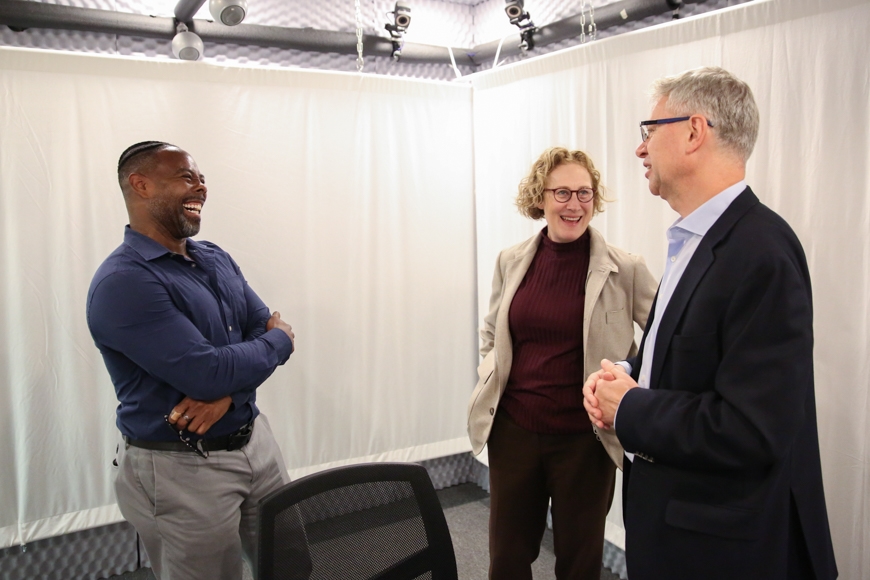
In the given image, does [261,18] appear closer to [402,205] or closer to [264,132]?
[264,132]

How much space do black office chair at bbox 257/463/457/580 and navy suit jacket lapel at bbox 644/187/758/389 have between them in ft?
2.09

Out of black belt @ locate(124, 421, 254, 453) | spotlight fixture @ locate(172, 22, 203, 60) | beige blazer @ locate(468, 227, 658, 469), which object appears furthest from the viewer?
spotlight fixture @ locate(172, 22, 203, 60)

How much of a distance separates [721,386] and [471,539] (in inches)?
98.7

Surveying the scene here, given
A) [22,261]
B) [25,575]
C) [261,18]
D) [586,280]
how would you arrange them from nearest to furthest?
[586,280] < [22,261] < [25,575] < [261,18]

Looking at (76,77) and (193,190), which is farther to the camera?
(76,77)

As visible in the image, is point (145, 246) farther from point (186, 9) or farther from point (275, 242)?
point (186, 9)

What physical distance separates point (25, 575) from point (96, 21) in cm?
261

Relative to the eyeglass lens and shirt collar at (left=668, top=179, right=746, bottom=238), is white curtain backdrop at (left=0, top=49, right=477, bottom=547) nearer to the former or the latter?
the eyeglass lens

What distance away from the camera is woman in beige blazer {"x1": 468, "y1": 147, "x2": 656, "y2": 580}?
2189 mm

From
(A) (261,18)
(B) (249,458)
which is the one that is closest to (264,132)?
(A) (261,18)

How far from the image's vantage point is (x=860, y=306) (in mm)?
2041

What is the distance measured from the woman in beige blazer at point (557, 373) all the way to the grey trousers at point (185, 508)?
2.86 feet

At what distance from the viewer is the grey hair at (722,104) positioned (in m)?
1.37

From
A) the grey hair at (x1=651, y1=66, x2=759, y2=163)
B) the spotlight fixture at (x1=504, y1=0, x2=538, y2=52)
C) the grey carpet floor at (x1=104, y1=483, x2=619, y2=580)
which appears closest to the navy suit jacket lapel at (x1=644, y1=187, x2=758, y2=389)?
the grey hair at (x1=651, y1=66, x2=759, y2=163)
